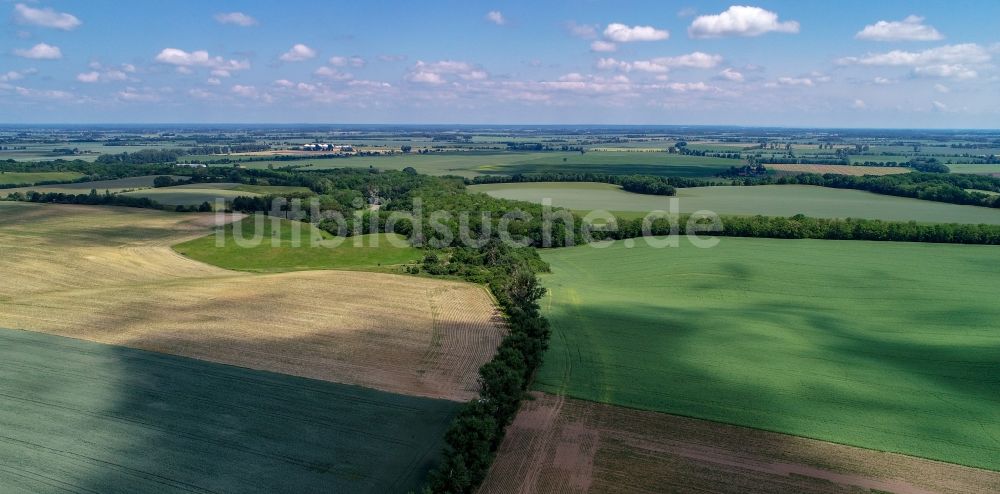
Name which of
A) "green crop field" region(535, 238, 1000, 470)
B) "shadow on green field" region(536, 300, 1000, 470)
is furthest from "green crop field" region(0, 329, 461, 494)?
"shadow on green field" region(536, 300, 1000, 470)

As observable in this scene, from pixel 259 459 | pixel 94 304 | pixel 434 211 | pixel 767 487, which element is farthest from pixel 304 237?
pixel 767 487

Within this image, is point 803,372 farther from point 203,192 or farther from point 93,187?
point 93,187

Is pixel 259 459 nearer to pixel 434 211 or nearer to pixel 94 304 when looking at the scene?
pixel 94 304

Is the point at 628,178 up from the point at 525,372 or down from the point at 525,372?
up

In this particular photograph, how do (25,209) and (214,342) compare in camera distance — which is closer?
(214,342)

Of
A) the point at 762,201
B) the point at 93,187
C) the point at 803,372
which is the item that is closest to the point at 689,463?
the point at 803,372

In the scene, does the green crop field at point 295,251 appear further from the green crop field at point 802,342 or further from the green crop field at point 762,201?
the green crop field at point 762,201

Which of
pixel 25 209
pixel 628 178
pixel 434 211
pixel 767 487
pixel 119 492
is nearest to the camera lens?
pixel 119 492
